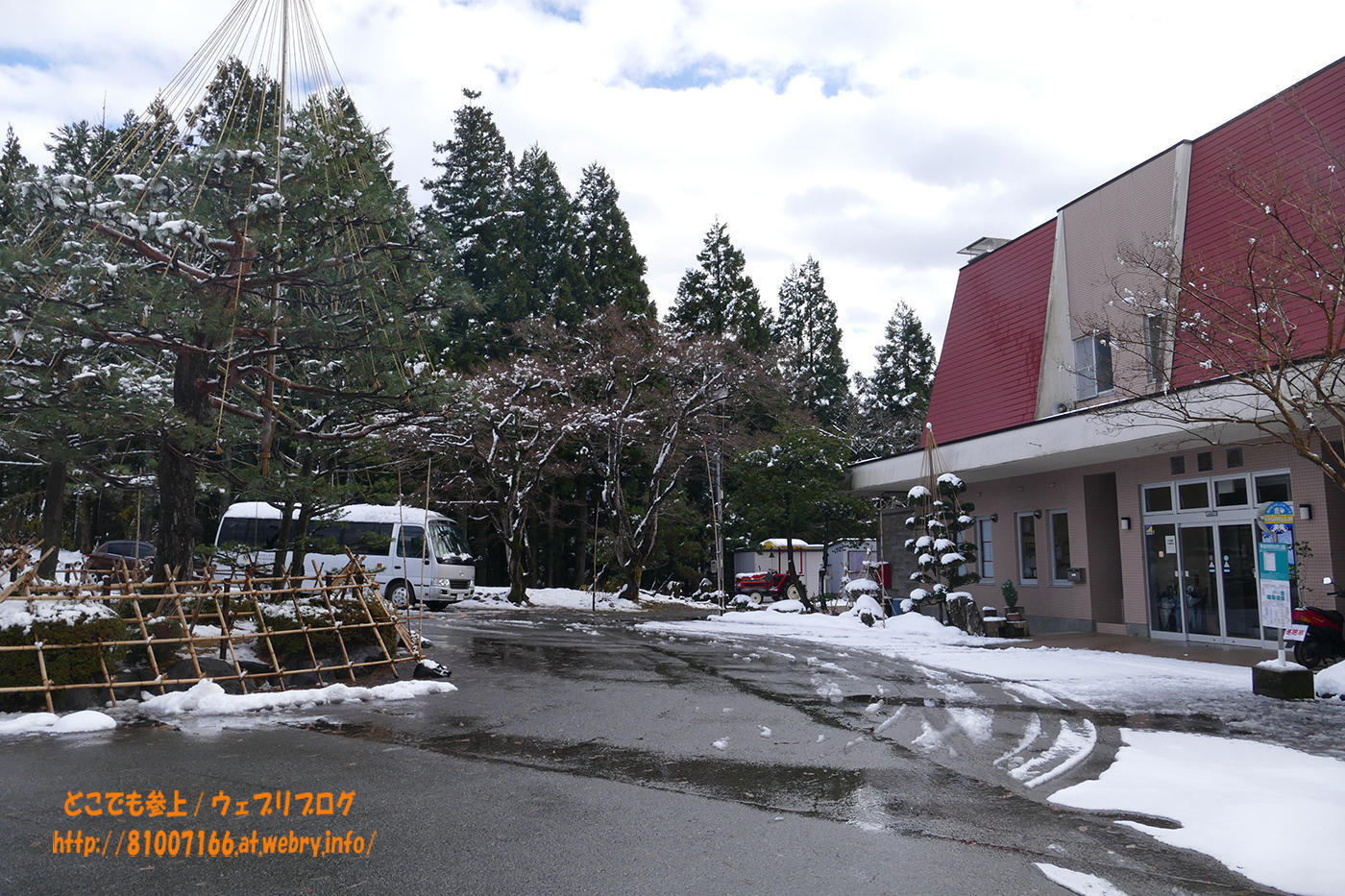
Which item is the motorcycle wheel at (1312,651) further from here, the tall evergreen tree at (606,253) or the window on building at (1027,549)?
the tall evergreen tree at (606,253)

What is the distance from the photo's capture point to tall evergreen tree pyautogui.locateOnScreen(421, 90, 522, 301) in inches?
1693

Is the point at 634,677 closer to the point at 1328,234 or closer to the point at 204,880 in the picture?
the point at 204,880

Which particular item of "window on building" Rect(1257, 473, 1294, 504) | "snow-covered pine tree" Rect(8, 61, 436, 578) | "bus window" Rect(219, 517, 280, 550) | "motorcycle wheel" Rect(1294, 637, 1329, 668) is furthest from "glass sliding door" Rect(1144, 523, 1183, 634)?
"bus window" Rect(219, 517, 280, 550)

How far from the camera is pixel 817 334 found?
5322 cm

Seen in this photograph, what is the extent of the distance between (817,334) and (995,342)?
32088mm

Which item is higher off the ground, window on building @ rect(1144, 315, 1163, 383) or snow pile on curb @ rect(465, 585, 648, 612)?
window on building @ rect(1144, 315, 1163, 383)

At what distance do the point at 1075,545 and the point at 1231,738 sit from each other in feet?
34.9

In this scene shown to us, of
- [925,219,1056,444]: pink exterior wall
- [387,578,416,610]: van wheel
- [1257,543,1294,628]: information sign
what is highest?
[925,219,1056,444]: pink exterior wall

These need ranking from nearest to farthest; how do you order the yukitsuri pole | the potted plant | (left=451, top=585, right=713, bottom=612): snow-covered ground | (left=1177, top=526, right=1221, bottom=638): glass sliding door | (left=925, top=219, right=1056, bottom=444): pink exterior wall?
1. the yukitsuri pole
2. (left=1177, top=526, right=1221, bottom=638): glass sliding door
3. the potted plant
4. (left=925, top=219, right=1056, bottom=444): pink exterior wall
5. (left=451, top=585, right=713, bottom=612): snow-covered ground

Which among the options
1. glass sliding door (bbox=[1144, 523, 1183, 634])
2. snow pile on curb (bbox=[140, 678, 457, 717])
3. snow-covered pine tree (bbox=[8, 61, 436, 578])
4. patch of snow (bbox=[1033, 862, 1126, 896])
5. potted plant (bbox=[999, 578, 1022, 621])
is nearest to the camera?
patch of snow (bbox=[1033, 862, 1126, 896])

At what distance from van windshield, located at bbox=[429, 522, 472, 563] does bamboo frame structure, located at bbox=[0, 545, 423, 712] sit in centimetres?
1169

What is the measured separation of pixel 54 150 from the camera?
31.9 metres

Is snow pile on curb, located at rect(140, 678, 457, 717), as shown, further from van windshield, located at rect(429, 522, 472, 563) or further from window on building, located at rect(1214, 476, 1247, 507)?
van windshield, located at rect(429, 522, 472, 563)

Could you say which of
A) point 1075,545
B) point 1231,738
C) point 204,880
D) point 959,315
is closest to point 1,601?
point 204,880
